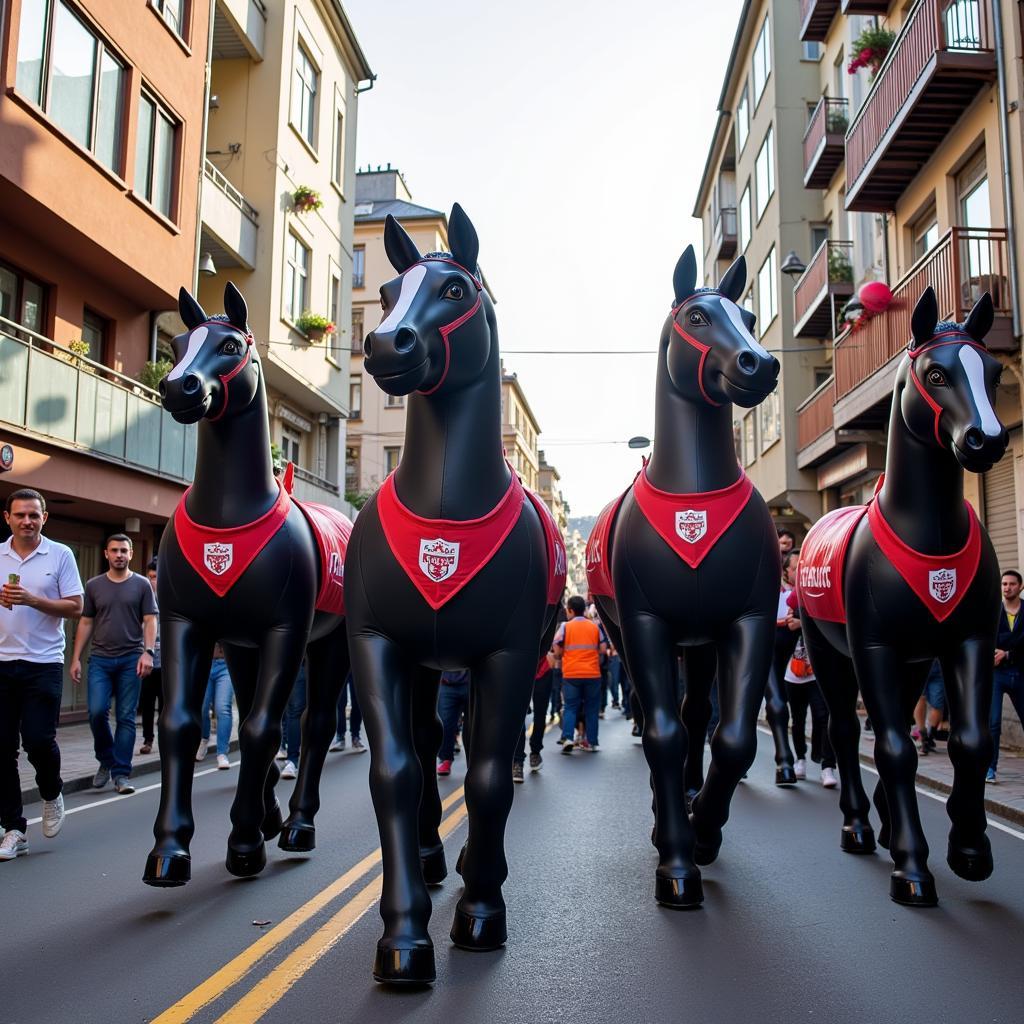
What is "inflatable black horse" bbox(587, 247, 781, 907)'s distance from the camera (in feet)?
17.2

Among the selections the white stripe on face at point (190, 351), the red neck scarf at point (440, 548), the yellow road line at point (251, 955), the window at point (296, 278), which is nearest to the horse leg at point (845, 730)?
the yellow road line at point (251, 955)

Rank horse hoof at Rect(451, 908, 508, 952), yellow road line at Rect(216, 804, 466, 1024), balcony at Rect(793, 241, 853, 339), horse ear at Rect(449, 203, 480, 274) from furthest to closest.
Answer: balcony at Rect(793, 241, 853, 339), horse ear at Rect(449, 203, 480, 274), horse hoof at Rect(451, 908, 508, 952), yellow road line at Rect(216, 804, 466, 1024)

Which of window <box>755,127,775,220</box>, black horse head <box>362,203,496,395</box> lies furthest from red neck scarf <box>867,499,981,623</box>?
window <box>755,127,775,220</box>

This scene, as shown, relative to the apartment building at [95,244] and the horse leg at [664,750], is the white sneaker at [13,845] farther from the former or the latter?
the apartment building at [95,244]

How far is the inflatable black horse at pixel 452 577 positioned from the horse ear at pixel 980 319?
8.68 feet

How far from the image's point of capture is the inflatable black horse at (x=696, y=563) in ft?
17.2

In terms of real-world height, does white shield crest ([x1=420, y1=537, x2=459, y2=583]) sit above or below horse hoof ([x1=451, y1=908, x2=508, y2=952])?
above

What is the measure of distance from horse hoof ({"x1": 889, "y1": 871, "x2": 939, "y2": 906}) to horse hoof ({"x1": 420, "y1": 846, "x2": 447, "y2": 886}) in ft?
7.60

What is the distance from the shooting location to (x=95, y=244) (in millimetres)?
16094

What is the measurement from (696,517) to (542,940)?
2146 millimetres

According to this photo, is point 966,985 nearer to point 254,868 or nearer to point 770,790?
point 254,868

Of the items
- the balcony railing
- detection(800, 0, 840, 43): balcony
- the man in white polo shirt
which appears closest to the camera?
the man in white polo shirt

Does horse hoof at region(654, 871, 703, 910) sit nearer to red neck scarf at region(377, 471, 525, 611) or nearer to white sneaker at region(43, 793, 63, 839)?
red neck scarf at region(377, 471, 525, 611)

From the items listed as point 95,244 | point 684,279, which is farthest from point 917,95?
point 95,244
